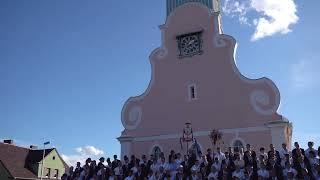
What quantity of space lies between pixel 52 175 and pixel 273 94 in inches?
1053

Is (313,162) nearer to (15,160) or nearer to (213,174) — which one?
(213,174)

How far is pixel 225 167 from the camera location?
1231 centimetres

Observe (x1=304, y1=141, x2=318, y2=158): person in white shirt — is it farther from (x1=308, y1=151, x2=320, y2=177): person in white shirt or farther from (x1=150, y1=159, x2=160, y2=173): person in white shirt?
(x1=150, y1=159, x2=160, y2=173): person in white shirt

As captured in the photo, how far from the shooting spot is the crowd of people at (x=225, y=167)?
1142 cm

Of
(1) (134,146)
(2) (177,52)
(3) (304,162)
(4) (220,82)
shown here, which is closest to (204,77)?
(4) (220,82)

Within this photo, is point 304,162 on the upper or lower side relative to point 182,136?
lower

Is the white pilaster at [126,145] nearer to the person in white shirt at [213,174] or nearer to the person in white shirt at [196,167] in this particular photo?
the person in white shirt at [196,167]

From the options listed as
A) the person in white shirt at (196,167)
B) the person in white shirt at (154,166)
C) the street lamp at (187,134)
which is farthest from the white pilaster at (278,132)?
the person in white shirt at (154,166)

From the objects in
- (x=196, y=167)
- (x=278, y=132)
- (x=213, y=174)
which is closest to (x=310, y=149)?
(x=213, y=174)

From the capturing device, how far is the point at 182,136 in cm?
2095

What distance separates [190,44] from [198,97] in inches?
129

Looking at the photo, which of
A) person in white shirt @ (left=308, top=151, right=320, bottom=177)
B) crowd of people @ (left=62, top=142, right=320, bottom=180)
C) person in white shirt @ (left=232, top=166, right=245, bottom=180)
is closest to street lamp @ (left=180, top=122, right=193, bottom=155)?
crowd of people @ (left=62, top=142, right=320, bottom=180)

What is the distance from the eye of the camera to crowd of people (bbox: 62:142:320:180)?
11.4 metres

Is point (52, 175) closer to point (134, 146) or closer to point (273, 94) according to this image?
point (134, 146)
